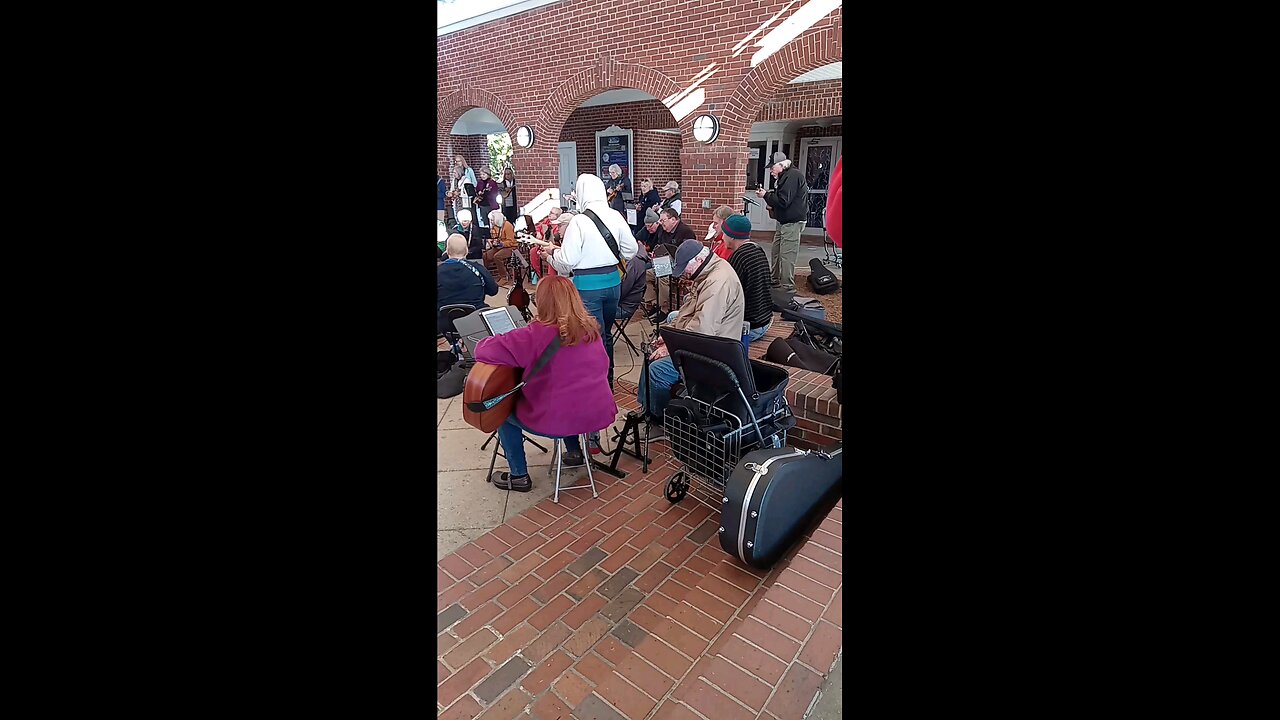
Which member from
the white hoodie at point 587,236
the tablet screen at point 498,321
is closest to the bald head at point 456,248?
the white hoodie at point 587,236

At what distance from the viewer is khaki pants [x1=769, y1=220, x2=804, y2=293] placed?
8.28 meters

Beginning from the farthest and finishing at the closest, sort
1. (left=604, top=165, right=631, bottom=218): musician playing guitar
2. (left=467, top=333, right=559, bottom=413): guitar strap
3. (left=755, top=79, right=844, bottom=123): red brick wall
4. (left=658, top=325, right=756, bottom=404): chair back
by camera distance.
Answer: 1. (left=604, top=165, right=631, bottom=218): musician playing guitar
2. (left=755, top=79, right=844, bottom=123): red brick wall
3. (left=467, top=333, right=559, bottom=413): guitar strap
4. (left=658, top=325, right=756, bottom=404): chair back

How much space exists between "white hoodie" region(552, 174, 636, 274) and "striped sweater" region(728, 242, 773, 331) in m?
0.98

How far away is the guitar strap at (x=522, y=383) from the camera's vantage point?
3215mm

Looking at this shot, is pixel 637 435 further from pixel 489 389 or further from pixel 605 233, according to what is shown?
pixel 605 233

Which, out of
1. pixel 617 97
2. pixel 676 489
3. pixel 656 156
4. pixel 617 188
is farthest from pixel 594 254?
pixel 656 156

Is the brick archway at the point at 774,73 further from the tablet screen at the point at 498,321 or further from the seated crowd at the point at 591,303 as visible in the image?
the tablet screen at the point at 498,321

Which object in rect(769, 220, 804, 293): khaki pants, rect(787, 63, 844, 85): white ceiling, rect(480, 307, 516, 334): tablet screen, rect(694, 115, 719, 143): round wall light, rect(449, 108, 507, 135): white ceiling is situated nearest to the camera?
rect(480, 307, 516, 334): tablet screen

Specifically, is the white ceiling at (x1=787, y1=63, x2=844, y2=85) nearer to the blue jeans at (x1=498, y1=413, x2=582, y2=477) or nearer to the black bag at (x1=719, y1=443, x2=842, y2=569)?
the blue jeans at (x1=498, y1=413, x2=582, y2=477)

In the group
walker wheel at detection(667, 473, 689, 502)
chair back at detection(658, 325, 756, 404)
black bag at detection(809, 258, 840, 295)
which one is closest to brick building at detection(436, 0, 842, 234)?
black bag at detection(809, 258, 840, 295)
